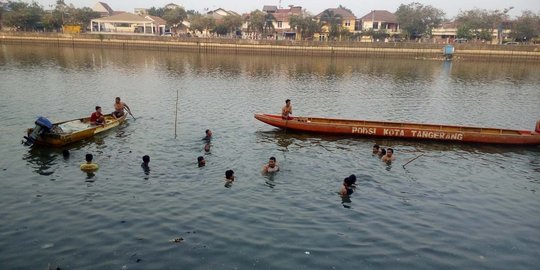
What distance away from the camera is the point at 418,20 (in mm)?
102688

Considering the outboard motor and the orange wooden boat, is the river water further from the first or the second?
the outboard motor

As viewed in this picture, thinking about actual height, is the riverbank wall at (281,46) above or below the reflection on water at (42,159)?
above

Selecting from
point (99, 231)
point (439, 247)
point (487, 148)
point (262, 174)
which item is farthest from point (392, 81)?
point (99, 231)

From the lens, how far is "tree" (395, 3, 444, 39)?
103m

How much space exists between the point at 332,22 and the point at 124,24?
62.7m

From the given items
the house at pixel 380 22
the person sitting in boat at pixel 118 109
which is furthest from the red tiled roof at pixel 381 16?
the person sitting in boat at pixel 118 109

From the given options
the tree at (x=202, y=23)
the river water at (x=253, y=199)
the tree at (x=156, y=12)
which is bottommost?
the river water at (x=253, y=199)

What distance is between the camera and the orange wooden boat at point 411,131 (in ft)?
77.0

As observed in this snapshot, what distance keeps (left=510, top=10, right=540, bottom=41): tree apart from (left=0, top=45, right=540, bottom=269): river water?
74.8 m

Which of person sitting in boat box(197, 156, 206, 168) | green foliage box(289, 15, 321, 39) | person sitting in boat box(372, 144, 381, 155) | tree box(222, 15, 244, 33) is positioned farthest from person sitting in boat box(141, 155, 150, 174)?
tree box(222, 15, 244, 33)

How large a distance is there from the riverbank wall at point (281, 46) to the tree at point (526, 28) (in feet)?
39.9

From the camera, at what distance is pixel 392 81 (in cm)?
5344

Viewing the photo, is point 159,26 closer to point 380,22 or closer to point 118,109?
point 380,22

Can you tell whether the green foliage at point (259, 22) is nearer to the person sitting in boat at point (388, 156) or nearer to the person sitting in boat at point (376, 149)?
the person sitting in boat at point (376, 149)
